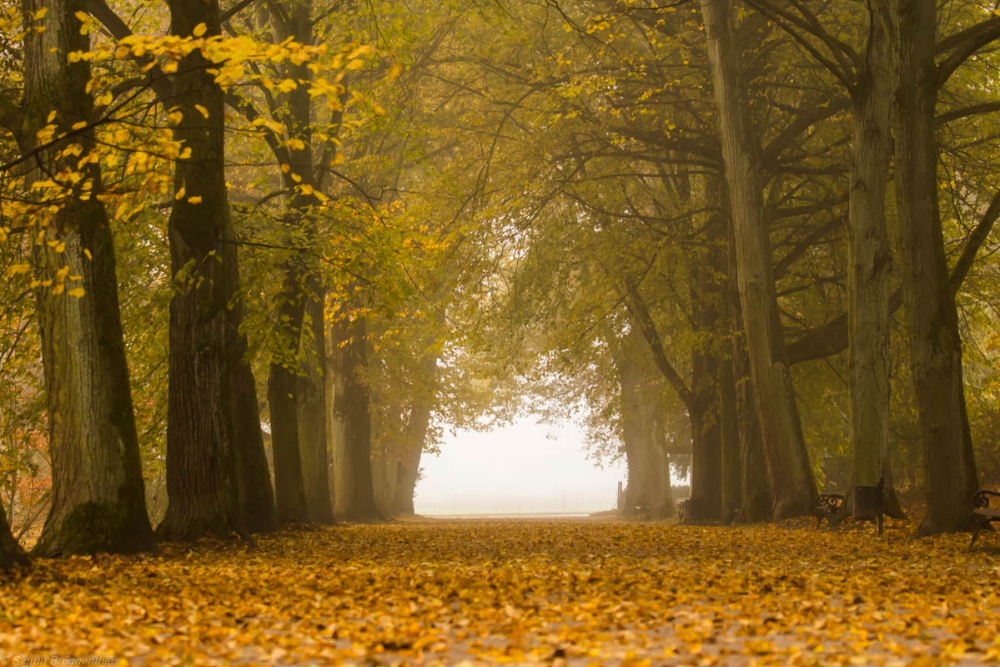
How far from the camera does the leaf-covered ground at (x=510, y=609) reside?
187 inches

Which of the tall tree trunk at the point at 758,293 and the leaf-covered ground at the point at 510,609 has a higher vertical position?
the tall tree trunk at the point at 758,293

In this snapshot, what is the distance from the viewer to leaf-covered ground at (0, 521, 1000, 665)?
4738mm

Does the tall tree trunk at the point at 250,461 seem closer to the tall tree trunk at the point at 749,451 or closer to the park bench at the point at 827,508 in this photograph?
the park bench at the point at 827,508

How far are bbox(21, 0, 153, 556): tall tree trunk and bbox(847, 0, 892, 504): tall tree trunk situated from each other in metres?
10.4

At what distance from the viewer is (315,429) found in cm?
1856

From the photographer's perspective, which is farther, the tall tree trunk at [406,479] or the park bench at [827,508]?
the tall tree trunk at [406,479]

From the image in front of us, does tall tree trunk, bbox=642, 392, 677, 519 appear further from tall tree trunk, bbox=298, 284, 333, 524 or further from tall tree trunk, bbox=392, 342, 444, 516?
tall tree trunk, bbox=298, 284, 333, 524

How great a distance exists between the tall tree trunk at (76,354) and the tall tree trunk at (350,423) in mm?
14436

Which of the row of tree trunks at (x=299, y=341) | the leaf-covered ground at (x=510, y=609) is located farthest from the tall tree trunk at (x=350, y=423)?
the leaf-covered ground at (x=510, y=609)

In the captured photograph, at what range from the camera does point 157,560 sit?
9062 mm

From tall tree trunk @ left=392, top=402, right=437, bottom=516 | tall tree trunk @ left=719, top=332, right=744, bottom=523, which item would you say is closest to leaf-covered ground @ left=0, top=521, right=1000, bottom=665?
tall tree trunk @ left=719, top=332, right=744, bottom=523

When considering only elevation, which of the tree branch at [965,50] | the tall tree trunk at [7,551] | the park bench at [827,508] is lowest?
the park bench at [827,508]

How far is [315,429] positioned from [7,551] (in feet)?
36.0

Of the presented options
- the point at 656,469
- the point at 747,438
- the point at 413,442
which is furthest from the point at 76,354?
the point at 656,469
